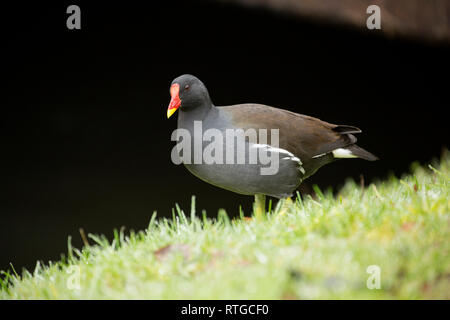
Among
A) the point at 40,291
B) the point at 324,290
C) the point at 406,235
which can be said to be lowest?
the point at 40,291

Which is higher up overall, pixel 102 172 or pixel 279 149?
pixel 279 149

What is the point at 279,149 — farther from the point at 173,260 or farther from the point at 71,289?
the point at 71,289

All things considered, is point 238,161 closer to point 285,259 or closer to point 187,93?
point 187,93

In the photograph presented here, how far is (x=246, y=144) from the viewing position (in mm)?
2891

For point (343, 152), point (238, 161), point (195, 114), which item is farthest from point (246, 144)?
point (343, 152)

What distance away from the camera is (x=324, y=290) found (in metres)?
1.84

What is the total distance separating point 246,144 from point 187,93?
47 centimetres

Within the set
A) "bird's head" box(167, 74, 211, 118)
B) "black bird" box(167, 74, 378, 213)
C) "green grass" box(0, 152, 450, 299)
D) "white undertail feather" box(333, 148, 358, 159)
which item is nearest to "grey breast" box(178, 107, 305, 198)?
"black bird" box(167, 74, 378, 213)

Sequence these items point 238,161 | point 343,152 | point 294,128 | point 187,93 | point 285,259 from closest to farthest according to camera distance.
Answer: point 285,259
point 238,161
point 187,93
point 294,128
point 343,152

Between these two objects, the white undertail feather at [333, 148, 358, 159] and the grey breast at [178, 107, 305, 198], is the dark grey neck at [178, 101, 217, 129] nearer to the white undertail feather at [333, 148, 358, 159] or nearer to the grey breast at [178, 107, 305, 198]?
the grey breast at [178, 107, 305, 198]

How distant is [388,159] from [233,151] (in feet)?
12.6

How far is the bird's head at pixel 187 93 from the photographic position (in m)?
2.89
